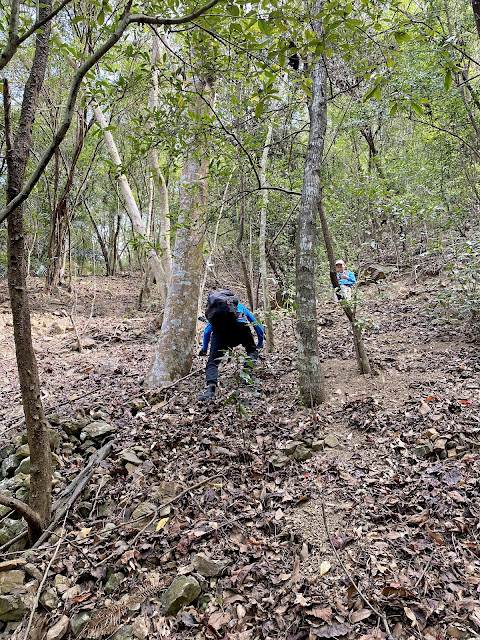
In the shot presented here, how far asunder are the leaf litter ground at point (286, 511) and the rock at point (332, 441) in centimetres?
5

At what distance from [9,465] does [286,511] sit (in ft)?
10.1

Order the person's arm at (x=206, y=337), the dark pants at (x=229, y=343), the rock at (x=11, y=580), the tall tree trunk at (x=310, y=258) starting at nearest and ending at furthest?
the rock at (x=11, y=580), the tall tree trunk at (x=310, y=258), the dark pants at (x=229, y=343), the person's arm at (x=206, y=337)

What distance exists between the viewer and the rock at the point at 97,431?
14.7 ft

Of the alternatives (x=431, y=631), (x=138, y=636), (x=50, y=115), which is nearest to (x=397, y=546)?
(x=431, y=631)

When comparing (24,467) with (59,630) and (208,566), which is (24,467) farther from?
(208,566)

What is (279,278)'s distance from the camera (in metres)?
11.0

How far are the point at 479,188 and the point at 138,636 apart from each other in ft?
36.5

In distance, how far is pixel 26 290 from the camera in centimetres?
301

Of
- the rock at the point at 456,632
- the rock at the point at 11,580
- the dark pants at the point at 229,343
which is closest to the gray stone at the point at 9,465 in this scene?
the rock at the point at 11,580

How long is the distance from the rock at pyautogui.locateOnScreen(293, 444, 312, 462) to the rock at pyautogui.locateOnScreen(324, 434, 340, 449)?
21 centimetres

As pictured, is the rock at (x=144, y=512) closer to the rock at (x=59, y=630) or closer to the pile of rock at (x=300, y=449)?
the rock at (x=59, y=630)

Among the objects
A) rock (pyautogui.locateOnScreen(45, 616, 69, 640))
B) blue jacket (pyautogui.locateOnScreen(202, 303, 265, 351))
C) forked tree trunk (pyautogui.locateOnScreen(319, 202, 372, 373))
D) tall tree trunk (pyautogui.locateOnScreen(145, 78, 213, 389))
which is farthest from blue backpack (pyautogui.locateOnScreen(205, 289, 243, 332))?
rock (pyautogui.locateOnScreen(45, 616, 69, 640))

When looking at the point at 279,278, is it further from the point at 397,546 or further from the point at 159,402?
the point at 397,546

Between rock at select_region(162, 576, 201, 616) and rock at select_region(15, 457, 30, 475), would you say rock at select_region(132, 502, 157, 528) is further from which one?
rock at select_region(15, 457, 30, 475)
